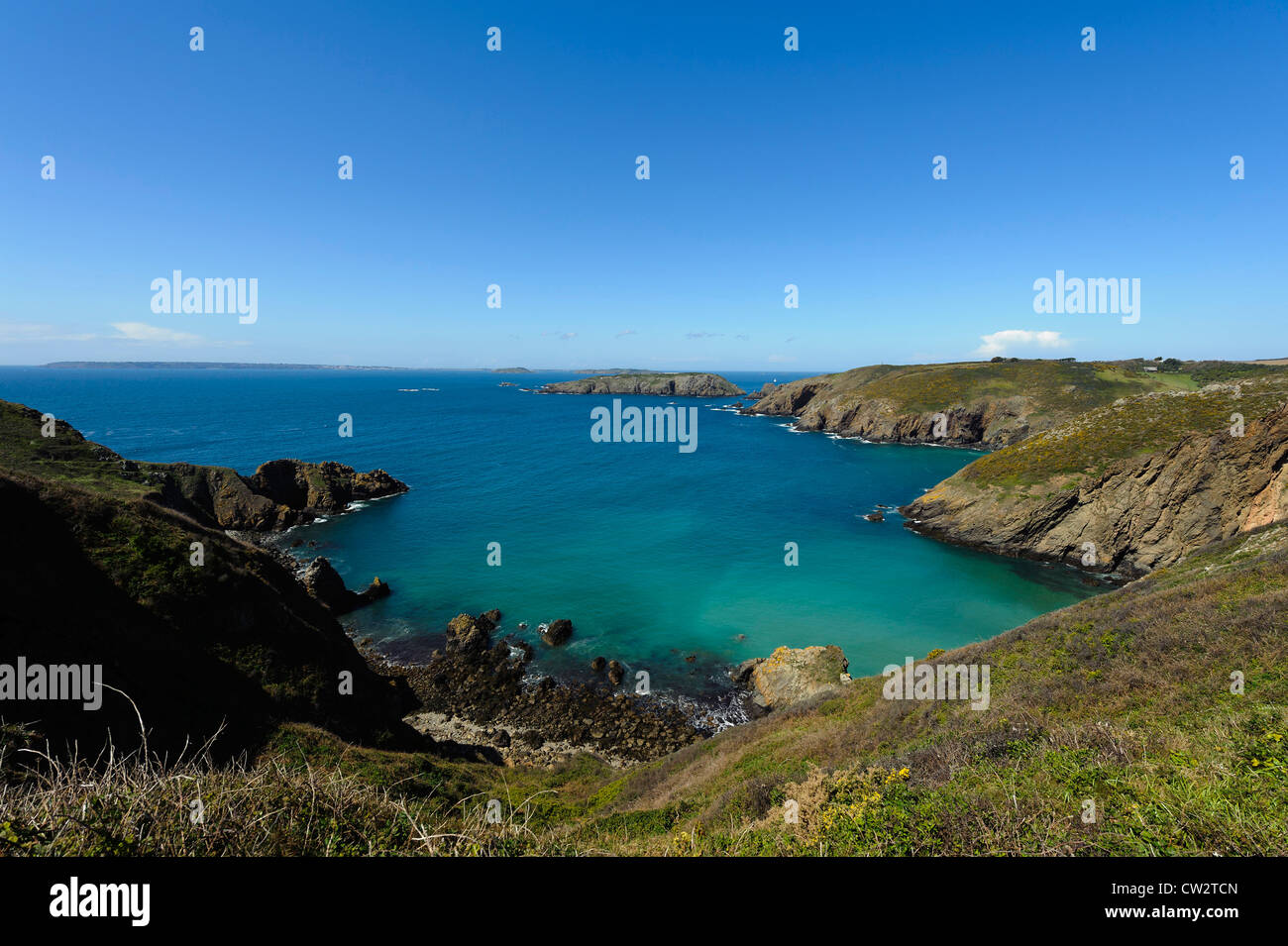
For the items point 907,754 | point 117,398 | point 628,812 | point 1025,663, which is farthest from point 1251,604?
point 117,398

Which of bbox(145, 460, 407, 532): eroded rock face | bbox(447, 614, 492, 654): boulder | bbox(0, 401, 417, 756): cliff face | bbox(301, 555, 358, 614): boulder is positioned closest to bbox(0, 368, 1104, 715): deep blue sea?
bbox(447, 614, 492, 654): boulder

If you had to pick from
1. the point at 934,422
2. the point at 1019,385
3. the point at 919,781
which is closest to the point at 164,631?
the point at 919,781

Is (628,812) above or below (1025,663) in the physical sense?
below

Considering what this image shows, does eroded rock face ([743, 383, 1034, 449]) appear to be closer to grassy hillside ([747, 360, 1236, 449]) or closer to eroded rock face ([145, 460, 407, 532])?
grassy hillside ([747, 360, 1236, 449])
